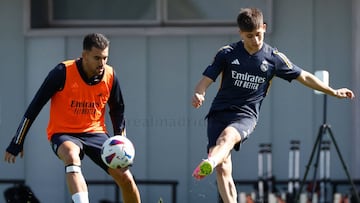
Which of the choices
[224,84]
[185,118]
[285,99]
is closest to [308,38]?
[285,99]

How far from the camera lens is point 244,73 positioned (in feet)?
30.9

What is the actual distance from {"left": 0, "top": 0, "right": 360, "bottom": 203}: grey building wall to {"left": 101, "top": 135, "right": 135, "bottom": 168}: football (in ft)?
8.28

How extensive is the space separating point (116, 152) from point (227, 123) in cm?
95

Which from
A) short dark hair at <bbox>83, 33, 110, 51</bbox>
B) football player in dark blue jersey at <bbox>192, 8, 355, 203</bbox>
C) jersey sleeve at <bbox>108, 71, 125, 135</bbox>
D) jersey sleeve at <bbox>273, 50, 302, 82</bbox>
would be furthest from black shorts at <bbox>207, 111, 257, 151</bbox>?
short dark hair at <bbox>83, 33, 110, 51</bbox>

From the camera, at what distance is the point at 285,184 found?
38.5 feet

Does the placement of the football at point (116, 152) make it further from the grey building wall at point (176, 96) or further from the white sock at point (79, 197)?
the grey building wall at point (176, 96)

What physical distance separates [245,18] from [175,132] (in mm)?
2942

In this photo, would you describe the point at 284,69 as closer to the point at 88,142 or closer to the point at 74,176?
the point at 88,142

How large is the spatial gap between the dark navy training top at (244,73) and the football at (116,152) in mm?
800

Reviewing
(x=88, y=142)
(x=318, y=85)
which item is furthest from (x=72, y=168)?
(x=318, y=85)

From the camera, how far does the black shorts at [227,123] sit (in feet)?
30.8

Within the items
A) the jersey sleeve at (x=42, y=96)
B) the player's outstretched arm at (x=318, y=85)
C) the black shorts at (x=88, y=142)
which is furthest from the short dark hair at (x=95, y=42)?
the player's outstretched arm at (x=318, y=85)

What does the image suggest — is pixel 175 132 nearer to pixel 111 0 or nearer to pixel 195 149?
pixel 195 149

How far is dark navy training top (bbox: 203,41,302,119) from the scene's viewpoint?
9.42 meters
